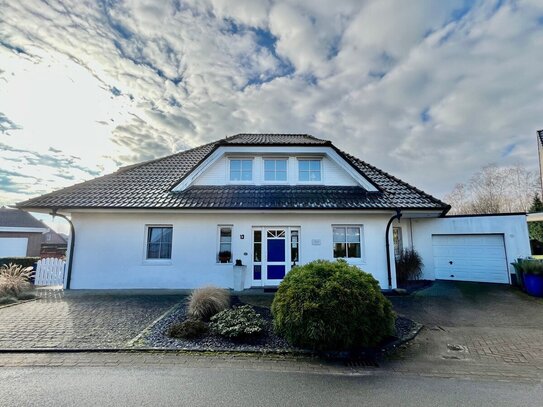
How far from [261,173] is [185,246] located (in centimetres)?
467

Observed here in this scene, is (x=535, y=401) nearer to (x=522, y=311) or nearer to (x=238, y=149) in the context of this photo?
(x=522, y=311)

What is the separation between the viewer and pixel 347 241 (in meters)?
11.0

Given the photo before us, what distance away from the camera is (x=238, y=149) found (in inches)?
477

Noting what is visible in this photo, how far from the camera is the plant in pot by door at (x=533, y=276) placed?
392 inches

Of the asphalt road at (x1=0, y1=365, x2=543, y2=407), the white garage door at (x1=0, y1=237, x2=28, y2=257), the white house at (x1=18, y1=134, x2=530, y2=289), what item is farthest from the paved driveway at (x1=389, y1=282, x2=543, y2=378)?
the white garage door at (x1=0, y1=237, x2=28, y2=257)

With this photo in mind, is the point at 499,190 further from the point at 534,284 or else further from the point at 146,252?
the point at 146,252

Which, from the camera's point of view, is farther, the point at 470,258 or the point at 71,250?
the point at 470,258

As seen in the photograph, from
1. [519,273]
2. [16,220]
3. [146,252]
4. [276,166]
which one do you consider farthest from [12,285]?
[16,220]

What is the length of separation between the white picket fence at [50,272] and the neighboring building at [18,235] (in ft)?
54.0

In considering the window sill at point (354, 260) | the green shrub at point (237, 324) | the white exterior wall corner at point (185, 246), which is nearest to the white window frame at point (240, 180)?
the white exterior wall corner at point (185, 246)

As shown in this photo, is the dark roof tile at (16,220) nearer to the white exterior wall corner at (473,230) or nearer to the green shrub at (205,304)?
the green shrub at (205,304)

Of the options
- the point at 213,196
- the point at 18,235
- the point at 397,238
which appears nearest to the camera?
the point at 213,196

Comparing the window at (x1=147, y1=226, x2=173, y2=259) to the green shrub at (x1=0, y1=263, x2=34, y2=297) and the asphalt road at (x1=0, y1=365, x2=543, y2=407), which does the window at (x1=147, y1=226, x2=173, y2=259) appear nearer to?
the green shrub at (x1=0, y1=263, x2=34, y2=297)

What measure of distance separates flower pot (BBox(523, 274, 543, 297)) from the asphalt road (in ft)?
27.5
